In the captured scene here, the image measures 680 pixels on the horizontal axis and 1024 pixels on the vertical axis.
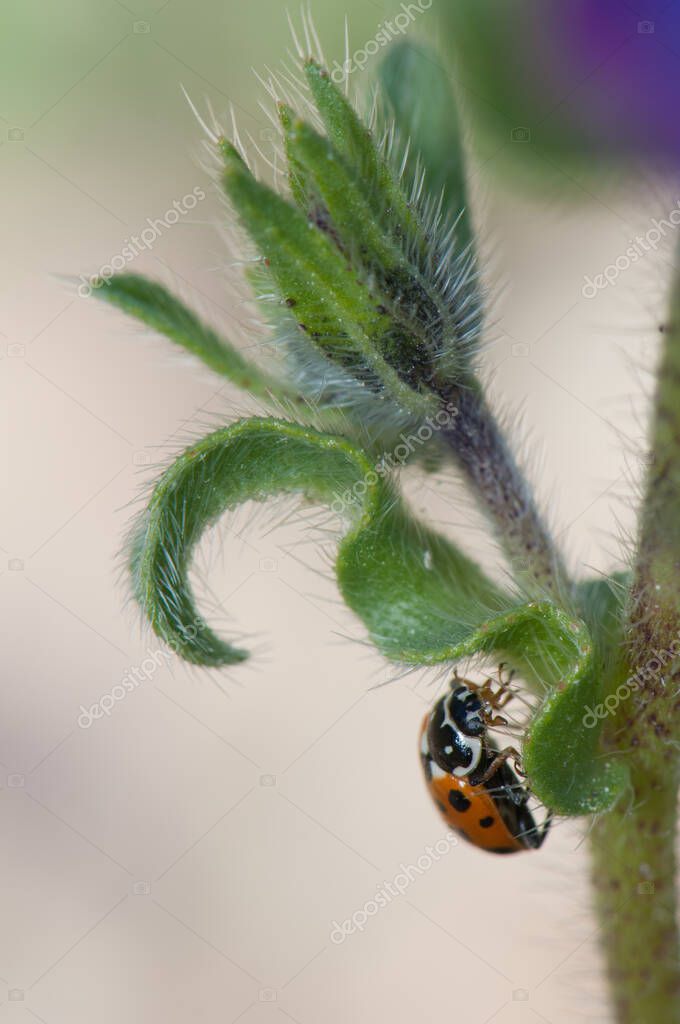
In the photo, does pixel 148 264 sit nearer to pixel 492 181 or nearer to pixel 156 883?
pixel 156 883

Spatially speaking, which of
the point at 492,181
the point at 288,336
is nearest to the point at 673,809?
the point at 288,336

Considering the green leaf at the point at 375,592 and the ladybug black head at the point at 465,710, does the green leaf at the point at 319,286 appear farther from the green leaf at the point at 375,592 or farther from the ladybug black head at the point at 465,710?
the ladybug black head at the point at 465,710

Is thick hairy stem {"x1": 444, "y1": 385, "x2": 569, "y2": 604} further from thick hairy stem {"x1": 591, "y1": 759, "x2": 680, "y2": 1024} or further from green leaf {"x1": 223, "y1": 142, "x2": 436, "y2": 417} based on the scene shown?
thick hairy stem {"x1": 591, "y1": 759, "x2": 680, "y2": 1024}

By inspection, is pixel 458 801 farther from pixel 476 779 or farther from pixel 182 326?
pixel 182 326

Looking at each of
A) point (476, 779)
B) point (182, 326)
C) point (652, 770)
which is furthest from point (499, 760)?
point (182, 326)

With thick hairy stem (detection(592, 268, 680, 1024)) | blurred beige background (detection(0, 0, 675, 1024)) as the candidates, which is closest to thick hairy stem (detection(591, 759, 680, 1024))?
thick hairy stem (detection(592, 268, 680, 1024))

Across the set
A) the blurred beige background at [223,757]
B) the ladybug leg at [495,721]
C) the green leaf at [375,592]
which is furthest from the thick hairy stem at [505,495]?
the blurred beige background at [223,757]
